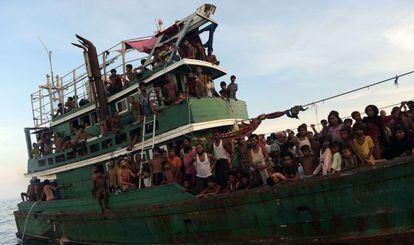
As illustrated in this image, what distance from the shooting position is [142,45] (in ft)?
45.8

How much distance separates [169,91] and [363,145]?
19.2 feet

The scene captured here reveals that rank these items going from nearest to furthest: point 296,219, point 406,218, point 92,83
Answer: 1. point 406,218
2. point 296,219
3. point 92,83

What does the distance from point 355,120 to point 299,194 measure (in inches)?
71.3

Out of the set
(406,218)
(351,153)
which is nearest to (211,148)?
(351,153)

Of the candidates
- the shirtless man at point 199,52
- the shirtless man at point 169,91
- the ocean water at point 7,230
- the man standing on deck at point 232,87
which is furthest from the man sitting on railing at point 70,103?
the ocean water at point 7,230

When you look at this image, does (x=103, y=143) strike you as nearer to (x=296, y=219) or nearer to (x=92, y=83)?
(x=92, y=83)

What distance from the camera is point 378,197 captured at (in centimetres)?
720

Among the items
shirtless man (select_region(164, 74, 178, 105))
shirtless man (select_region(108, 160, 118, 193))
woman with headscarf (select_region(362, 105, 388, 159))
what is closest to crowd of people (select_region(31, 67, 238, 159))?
shirtless man (select_region(164, 74, 178, 105))

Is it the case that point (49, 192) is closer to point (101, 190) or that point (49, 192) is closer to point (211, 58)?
point (101, 190)

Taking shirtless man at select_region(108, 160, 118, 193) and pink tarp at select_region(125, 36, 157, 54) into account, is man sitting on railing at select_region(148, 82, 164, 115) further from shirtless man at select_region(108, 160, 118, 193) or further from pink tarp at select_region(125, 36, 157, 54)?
pink tarp at select_region(125, 36, 157, 54)

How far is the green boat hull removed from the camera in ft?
23.3

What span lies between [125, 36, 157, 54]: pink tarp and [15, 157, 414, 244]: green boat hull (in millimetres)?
5189

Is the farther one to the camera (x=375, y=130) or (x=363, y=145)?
(x=375, y=130)

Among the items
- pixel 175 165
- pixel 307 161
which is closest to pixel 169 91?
pixel 175 165
